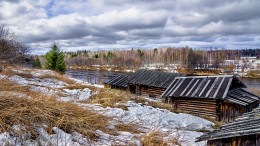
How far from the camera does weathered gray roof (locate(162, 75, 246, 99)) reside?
14.6 meters

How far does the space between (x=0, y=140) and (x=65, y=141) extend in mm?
917

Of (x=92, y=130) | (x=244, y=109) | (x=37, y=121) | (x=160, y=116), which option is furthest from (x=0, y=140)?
(x=244, y=109)

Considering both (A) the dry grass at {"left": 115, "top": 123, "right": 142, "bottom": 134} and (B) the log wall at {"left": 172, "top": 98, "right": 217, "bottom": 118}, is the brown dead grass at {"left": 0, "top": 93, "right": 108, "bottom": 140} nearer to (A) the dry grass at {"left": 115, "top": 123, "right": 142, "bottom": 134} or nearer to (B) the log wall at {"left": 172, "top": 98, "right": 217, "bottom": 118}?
(A) the dry grass at {"left": 115, "top": 123, "right": 142, "bottom": 134}

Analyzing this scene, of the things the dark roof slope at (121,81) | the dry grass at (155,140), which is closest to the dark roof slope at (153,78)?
the dark roof slope at (121,81)

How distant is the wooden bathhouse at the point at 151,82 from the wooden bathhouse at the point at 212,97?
5168 mm

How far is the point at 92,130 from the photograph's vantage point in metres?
4.64

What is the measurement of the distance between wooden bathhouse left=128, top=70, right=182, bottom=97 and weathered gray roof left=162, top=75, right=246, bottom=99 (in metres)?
4.97

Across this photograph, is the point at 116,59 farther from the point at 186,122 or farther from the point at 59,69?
the point at 186,122

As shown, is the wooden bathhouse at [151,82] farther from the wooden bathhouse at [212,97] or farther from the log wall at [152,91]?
the wooden bathhouse at [212,97]

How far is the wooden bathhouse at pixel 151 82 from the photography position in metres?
22.0

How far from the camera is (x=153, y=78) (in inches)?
909

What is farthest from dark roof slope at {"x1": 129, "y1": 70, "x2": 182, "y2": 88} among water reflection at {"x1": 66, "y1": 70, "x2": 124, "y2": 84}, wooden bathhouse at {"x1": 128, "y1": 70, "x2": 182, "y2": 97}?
water reflection at {"x1": 66, "y1": 70, "x2": 124, "y2": 84}

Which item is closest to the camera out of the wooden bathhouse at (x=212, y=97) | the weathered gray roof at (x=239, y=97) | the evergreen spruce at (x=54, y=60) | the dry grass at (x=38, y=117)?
the dry grass at (x=38, y=117)

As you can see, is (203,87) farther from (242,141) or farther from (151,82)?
(242,141)
